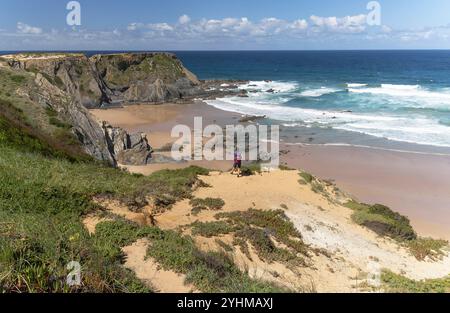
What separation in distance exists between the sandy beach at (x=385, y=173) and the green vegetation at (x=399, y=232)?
8.97 feet

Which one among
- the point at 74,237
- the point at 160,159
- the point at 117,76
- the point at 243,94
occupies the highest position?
the point at 117,76

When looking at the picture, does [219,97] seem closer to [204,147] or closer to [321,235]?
[204,147]

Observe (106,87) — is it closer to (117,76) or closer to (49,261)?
(117,76)

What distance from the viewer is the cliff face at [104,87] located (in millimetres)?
23062

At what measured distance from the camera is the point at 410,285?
9844 mm

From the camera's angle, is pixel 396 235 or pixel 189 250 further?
pixel 396 235

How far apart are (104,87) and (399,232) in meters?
57.8

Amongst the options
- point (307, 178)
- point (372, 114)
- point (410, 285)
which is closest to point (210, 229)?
point (410, 285)

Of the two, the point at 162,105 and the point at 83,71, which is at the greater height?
the point at 83,71

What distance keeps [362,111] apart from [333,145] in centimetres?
1803

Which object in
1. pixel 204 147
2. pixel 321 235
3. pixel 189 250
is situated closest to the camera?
pixel 189 250

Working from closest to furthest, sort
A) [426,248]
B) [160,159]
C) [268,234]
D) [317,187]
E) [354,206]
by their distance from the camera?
[268,234] → [426,248] → [354,206] → [317,187] → [160,159]

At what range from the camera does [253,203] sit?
1446cm

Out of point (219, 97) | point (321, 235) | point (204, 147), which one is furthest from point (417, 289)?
point (219, 97)
